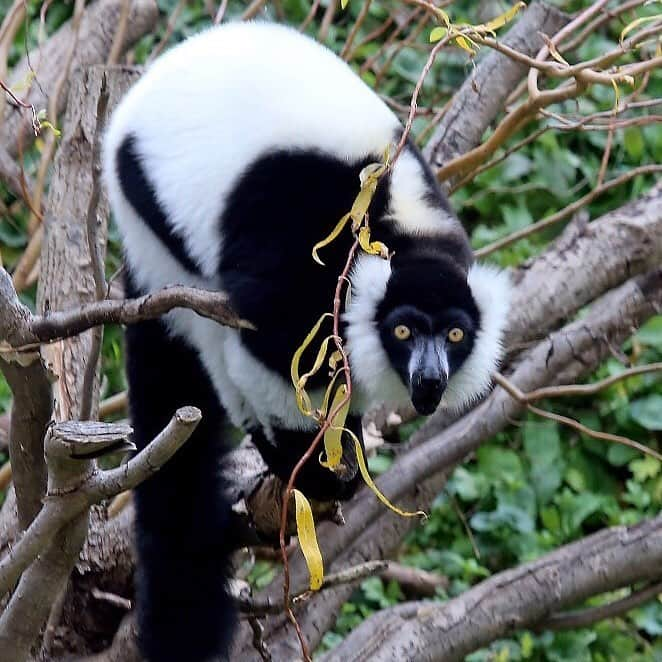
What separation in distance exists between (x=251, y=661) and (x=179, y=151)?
5.16ft

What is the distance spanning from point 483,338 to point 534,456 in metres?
2.78

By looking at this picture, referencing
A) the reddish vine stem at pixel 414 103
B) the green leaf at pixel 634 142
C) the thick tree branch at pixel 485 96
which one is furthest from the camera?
the green leaf at pixel 634 142

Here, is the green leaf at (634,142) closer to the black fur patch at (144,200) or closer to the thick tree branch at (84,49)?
the thick tree branch at (84,49)

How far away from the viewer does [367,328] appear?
312 centimetres

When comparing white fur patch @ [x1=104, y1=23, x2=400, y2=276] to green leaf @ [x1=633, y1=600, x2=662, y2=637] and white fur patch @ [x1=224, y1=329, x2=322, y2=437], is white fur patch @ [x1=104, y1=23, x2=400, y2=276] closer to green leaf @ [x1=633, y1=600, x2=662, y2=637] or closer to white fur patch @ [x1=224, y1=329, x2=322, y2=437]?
white fur patch @ [x1=224, y1=329, x2=322, y2=437]

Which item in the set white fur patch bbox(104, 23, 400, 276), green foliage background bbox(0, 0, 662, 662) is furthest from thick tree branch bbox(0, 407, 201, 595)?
green foliage background bbox(0, 0, 662, 662)

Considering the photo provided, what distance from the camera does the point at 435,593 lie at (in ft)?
17.3

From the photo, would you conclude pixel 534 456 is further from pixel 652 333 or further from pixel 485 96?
pixel 485 96

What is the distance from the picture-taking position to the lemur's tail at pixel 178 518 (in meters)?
3.28

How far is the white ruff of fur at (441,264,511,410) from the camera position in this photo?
125 inches

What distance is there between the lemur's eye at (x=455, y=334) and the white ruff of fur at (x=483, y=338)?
13 cm

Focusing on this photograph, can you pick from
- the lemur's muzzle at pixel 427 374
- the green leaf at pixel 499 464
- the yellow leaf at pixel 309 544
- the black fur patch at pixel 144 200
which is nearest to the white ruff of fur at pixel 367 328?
the lemur's muzzle at pixel 427 374

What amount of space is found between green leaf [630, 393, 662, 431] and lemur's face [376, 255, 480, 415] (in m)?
3.10

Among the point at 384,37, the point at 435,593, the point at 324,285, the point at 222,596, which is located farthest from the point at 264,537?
the point at 384,37
